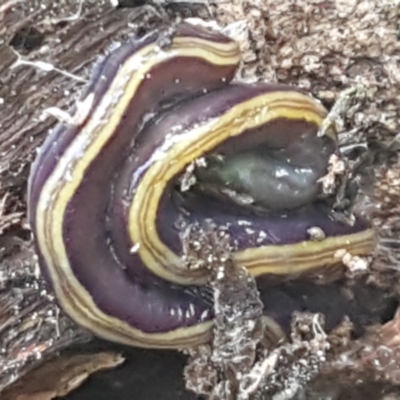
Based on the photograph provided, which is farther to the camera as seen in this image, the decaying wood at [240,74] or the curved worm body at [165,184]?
the decaying wood at [240,74]

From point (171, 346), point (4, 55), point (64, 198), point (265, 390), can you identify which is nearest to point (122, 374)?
point (171, 346)

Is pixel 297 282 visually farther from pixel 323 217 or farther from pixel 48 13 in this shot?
pixel 48 13

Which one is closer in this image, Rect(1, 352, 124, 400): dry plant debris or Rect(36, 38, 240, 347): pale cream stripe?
Rect(36, 38, 240, 347): pale cream stripe

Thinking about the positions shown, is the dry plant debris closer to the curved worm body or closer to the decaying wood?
the decaying wood

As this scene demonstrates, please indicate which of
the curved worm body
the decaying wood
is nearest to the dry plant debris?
the decaying wood

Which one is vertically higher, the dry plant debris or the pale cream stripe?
the pale cream stripe

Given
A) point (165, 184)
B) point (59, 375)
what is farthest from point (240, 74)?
point (59, 375)

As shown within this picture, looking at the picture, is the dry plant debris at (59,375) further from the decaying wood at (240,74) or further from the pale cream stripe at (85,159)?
the pale cream stripe at (85,159)

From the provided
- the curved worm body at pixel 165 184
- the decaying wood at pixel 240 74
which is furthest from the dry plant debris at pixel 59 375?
the curved worm body at pixel 165 184

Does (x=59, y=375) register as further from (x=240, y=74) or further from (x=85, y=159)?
(x=240, y=74)
